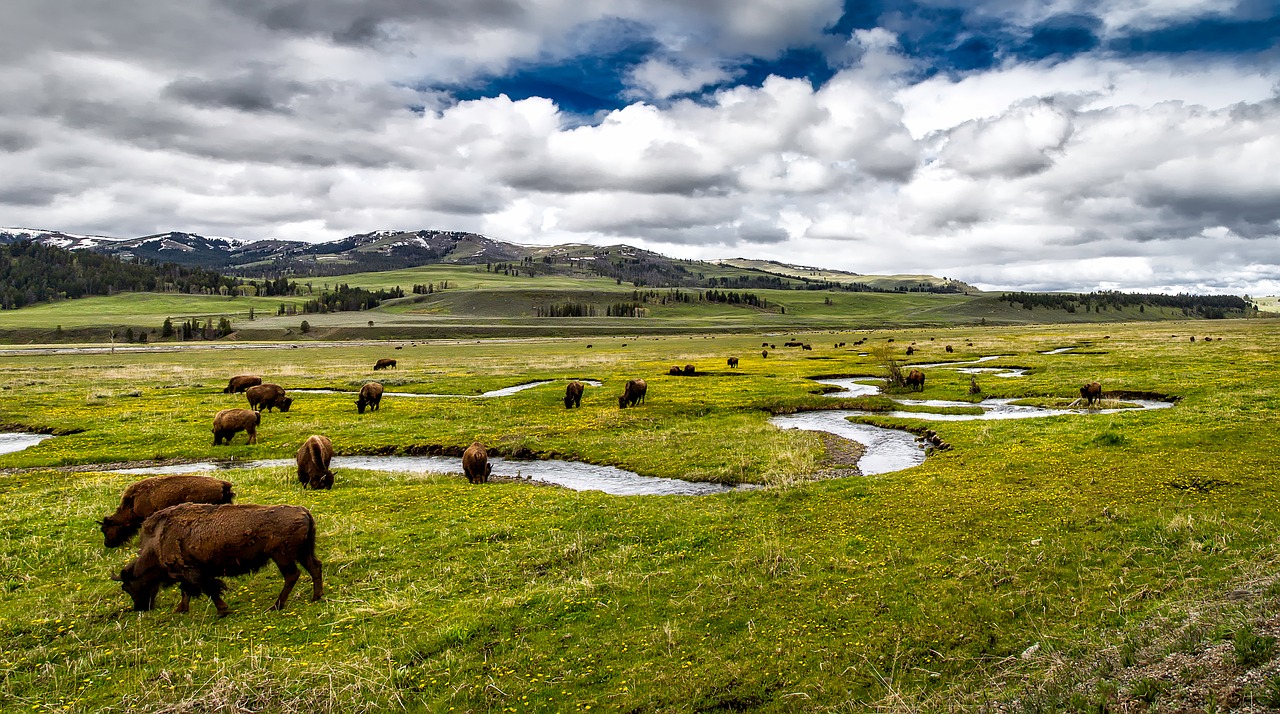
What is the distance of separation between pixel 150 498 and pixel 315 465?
623 centimetres

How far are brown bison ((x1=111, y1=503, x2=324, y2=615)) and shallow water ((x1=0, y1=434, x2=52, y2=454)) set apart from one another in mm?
26842

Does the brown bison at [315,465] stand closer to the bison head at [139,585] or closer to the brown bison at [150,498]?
the brown bison at [150,498]

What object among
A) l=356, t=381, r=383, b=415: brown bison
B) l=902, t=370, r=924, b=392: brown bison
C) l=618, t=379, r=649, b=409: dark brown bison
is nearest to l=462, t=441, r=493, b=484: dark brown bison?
l=618, t=379, r=649, b=409: dark brown bison

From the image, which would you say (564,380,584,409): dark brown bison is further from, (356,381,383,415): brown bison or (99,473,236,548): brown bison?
(99,473,236,548): brown bison

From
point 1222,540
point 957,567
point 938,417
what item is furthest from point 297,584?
point 938,417

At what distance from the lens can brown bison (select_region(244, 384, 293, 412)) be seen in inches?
1544

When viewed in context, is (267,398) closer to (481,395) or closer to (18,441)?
(18,441)

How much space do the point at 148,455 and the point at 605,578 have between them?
26.8m

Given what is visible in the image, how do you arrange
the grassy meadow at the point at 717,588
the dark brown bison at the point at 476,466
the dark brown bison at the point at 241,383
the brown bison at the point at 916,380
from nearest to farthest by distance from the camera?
1. the grassy meadow at the point at 717,588
2. the dark brown bison at the point at 476,466
3. the brown bison at the point at 916,380
4. the dark brown bison at the point at 241,383

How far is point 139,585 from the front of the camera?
453 inches

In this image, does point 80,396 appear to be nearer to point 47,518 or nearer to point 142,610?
point 47,518

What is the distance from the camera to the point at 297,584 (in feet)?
41.6

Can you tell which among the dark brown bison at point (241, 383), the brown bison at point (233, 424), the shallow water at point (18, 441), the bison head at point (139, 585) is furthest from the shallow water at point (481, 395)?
the bison head at point (139, 585)

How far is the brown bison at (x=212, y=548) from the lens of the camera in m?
11.2
